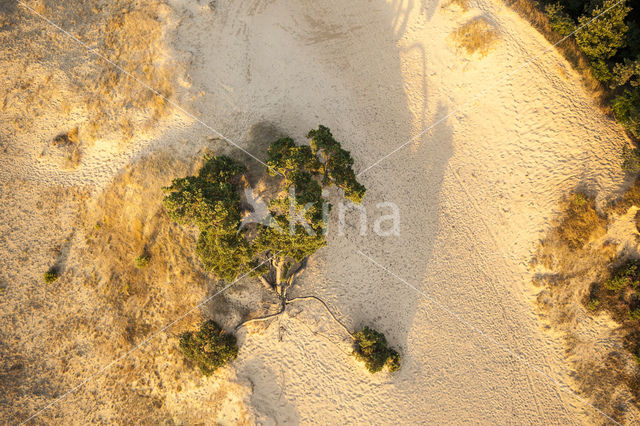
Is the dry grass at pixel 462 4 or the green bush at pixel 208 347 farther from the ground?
the dry grass at pixel 462 4

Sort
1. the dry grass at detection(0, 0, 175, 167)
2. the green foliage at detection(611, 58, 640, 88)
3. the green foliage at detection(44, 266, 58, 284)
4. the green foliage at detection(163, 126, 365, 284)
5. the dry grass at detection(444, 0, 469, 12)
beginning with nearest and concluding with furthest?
the green foliage at detection(163, 126, 365, 284)
the green foliage at detection(611, 58, 640, 88)
the green foliage at detection(44, 266, 58, 284)
the dry grass at detection(0, 0, 175, 167)
the dry grass at detection(444, 0, 469, 12)

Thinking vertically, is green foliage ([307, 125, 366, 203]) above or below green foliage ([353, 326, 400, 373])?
above

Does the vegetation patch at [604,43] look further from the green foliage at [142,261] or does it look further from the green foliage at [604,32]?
the green foliage at [142,261]

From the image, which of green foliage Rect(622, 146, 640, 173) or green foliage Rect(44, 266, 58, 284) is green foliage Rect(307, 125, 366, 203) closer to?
green foliage Rect(622, 146, 640, 173)

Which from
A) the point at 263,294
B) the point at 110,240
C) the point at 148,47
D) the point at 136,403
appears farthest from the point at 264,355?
the point at 148,47

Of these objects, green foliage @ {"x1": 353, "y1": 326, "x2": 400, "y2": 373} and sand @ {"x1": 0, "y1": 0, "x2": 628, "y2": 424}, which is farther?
sand @ {"x1": 0, "y1": 0, "x2": 628, "y2": 424}

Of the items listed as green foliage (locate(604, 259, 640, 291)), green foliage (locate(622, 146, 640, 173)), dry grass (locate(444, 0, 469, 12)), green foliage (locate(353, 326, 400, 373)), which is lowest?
green foliage (locate(353, 326, 400, 373))

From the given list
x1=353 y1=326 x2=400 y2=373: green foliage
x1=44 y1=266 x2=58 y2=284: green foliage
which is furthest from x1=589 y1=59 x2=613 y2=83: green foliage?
x1=44 y1=266 x2=58 y2=284: green foliage

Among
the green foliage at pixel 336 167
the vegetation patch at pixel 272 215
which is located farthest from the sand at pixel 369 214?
the green foliage at pixel 336 167
